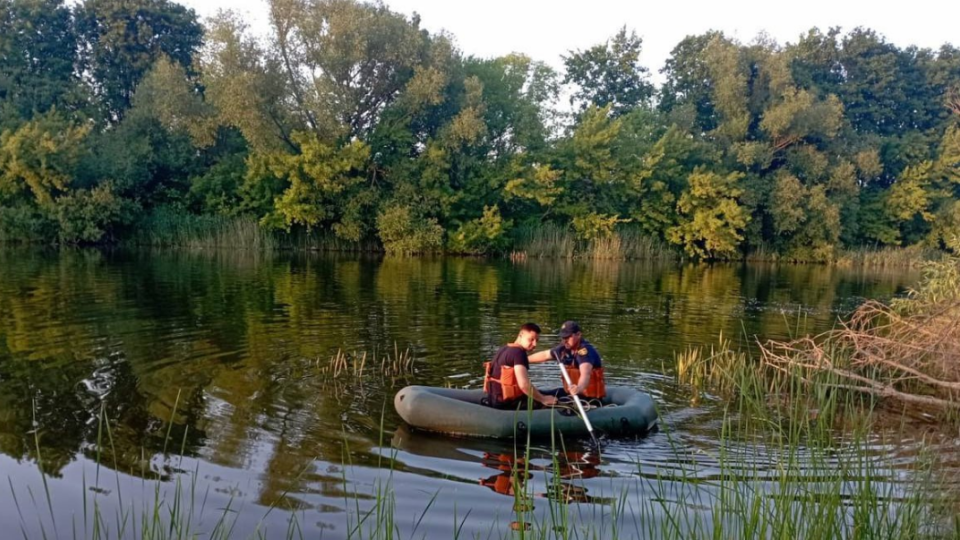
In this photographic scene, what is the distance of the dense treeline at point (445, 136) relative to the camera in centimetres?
3131

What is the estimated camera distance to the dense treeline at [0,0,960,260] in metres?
31.3

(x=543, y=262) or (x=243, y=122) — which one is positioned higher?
(x=243, y=122)

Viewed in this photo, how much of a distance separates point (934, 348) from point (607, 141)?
94.2 feet

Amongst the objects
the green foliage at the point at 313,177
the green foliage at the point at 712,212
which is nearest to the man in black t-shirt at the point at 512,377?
the green foliage at the point at 313,177

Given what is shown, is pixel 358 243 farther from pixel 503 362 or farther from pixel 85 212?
pixel 503 362

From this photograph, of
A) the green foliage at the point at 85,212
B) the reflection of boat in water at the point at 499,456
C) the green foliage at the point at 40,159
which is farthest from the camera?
the green foliage at the point at 85,212

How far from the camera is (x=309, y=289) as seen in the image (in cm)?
1783

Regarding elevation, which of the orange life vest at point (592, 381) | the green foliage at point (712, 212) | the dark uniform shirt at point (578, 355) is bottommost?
the orange life vest at point (592, 381)

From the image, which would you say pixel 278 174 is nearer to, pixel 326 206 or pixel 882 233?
pixel 326 206

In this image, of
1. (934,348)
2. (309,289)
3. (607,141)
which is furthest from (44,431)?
(607,141)

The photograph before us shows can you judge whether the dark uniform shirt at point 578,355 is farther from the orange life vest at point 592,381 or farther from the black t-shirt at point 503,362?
the black t-shirt at point 503,362

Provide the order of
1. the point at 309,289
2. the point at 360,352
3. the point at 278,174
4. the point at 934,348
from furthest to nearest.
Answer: the point at 278,174, the point at 309,289, the point at 360,352, the point at 934,348

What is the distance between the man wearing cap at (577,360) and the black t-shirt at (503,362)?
39cm

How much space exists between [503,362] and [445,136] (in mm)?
26513
